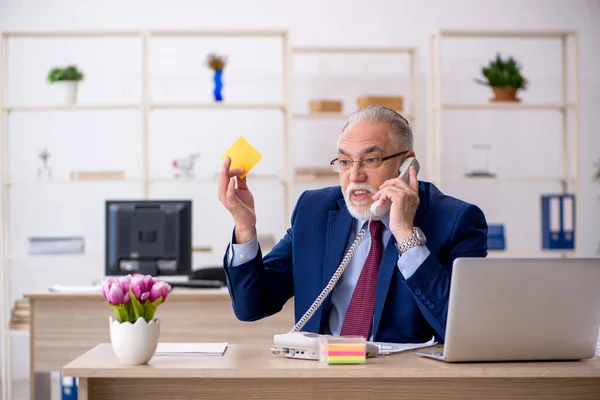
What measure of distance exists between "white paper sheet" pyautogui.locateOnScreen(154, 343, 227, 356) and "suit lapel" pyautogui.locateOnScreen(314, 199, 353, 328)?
40 centimetres

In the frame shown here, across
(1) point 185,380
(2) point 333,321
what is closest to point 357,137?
(2) point 333,321

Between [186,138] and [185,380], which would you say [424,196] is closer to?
[185,380]

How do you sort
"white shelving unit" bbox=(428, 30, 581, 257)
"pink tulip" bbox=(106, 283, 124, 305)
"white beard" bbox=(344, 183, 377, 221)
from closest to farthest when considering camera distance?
"pink tulip" bbox=(106, 283, 124, 305), "white beard" bbox=(344, 183, 377, 221), "white shelving unit" bbox=(428, 30, 581, 257)

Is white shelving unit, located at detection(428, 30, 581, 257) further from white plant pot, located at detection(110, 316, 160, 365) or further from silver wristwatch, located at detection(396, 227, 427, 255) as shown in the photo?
white plant pot, located at detection(110, 316, 160, 365)

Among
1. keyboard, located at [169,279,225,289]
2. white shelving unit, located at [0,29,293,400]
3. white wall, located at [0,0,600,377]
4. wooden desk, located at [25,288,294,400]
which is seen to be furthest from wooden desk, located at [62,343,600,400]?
white wall, located at [0,0,600,377]

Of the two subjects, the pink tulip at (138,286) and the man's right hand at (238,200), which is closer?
the pink tulip at (138,286)

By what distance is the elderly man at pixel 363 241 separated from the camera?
219 centimetres

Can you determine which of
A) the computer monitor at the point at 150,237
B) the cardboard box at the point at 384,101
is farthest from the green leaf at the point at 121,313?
the cardboard box at the point at 384,101

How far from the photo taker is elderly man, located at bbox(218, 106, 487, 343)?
2.19 meters

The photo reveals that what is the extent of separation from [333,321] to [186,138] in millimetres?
3701

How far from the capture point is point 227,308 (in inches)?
152

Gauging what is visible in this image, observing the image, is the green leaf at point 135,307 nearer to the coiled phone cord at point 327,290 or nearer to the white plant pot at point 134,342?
the white plant pot at point 134,342

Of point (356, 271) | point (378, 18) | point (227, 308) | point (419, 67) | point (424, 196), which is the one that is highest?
point (378, 18)

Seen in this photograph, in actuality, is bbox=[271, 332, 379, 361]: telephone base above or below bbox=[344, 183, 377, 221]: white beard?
below
